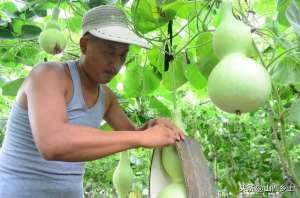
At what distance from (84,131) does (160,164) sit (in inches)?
7.8

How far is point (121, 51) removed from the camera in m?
1.38

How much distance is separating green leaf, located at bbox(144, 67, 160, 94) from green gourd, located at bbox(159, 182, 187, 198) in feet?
3.14

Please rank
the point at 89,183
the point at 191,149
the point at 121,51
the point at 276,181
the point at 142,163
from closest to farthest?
the point at 191,149, the point at 121,51, the point at 276,181, the point at 142,163, the point at 89,183

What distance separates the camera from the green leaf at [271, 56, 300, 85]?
1.32 meters

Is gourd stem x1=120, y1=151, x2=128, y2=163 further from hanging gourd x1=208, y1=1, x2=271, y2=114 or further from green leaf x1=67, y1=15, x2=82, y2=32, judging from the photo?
hanging gourd x1=208, y1=1, x2=271, y2=114

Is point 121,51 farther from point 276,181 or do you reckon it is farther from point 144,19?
point 276,181

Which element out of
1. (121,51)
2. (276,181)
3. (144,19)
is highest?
(144,19)

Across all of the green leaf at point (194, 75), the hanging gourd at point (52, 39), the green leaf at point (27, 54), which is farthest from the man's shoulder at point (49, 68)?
the green leaf at point (27, 54)

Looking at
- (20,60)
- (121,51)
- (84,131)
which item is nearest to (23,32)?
(20,60)

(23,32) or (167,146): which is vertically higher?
(23,32)

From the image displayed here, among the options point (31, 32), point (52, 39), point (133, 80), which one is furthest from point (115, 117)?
point (31, 32)

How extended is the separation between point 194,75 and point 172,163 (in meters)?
0.73

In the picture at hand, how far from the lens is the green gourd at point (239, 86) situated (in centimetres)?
83

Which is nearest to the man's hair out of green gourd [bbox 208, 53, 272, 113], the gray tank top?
the gray tank top
